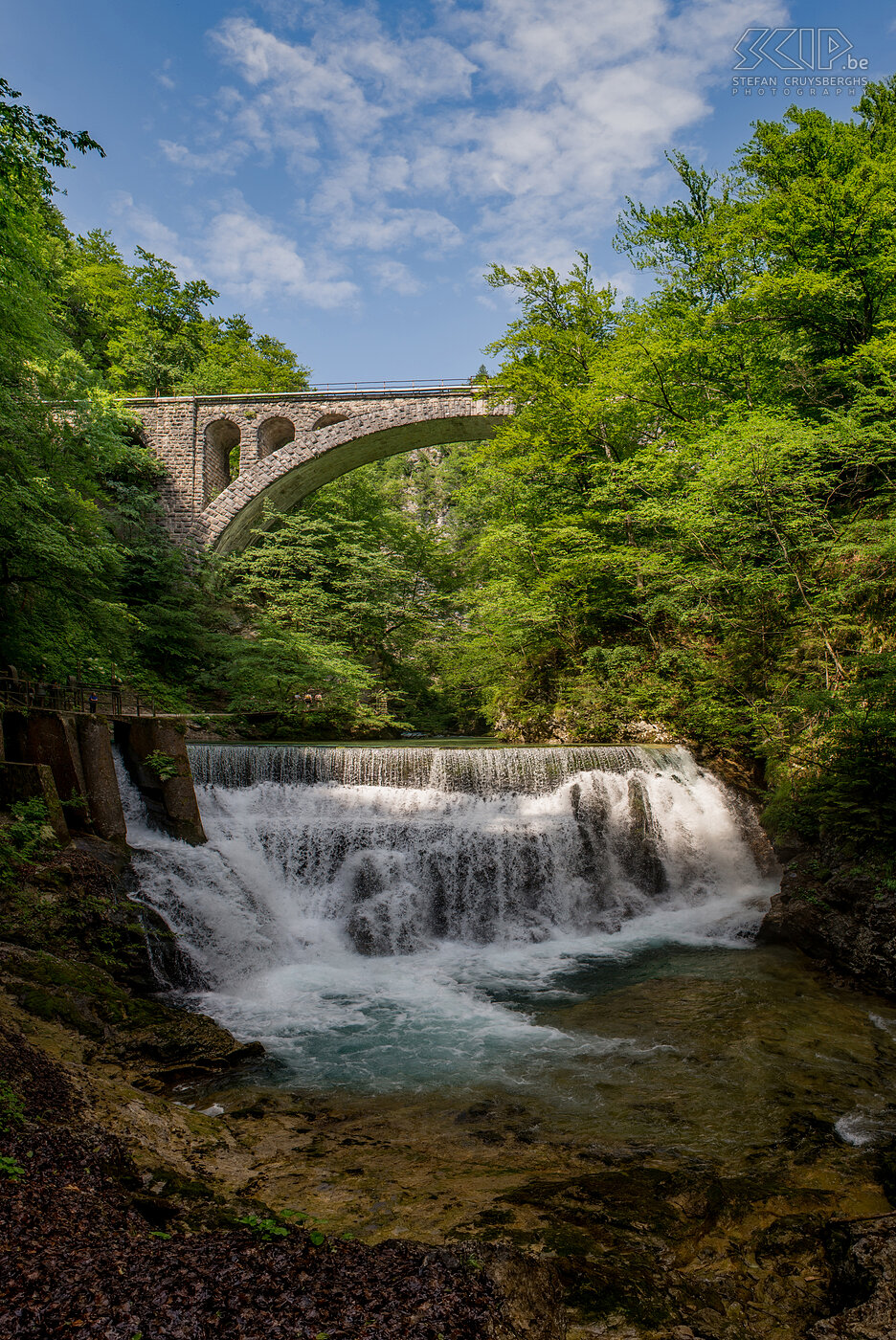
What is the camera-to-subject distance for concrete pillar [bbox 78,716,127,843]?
7754mm

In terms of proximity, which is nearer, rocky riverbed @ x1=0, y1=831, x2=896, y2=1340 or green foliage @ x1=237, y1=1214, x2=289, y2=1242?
rocky riverbed @ x1=0, y1=831, x2=896, y2=1340

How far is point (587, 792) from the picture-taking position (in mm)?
10289

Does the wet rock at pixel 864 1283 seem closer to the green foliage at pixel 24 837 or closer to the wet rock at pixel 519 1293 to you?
the wet rock at pixel 519 1293

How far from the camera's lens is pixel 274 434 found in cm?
2405

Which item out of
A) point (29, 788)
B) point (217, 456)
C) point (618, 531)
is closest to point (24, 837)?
point (29, 788)

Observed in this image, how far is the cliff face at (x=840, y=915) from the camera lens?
6.45 m

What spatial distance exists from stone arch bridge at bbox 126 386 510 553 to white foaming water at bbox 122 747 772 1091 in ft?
44.6

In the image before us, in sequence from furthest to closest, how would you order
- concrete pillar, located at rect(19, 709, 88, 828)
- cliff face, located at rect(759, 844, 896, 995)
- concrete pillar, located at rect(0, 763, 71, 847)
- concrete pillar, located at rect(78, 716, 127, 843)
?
concrete pillar, located at rect(78, 716, 127, 843) → concrete pillar, located at rect(19, 709, 88, 828) → concrete pillar, located at rect(0, 763, 71, 847) → cliff face, located at rect(759, 844, 896, 995)

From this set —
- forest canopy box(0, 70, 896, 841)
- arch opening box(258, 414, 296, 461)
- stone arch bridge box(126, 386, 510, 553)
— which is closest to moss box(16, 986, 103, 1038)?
forest canopy box(0, 70, 896, 841)

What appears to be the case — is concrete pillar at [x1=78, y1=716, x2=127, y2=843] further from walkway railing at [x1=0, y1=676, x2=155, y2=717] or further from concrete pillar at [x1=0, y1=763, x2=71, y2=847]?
concrete pillar at [x1=0, y1=763, x2=71, y2=847]

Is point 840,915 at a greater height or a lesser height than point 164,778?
lesser

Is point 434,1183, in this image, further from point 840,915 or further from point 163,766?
point 163,766

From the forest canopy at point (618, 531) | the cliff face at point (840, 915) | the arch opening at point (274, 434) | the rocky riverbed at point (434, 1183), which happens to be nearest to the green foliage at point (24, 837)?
the rocky riverbed at point (434, 1183)

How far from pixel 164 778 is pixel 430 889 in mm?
3848
